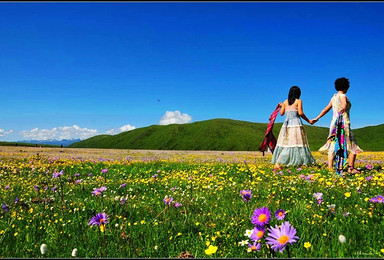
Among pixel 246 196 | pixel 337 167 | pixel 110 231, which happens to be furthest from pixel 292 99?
pixel 110 231

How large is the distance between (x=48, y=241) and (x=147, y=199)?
9.49 ft

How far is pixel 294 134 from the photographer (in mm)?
13914

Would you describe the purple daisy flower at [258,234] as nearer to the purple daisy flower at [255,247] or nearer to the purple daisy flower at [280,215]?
the purple daisy flower at [255,247]

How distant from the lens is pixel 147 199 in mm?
6680

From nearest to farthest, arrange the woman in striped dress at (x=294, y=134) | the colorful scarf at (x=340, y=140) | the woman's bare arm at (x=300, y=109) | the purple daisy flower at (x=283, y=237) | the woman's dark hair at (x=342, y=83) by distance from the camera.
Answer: the purple daisy flower at (x=283, y=237) < the colorful scarf at (x=340, y=140) < the woman's dark hair at (x=342, y=83) < the woman's bare arm at (x=300, y=109) < the woman in striped dress at (x=294, y=134)

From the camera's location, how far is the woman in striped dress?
44.9 ft

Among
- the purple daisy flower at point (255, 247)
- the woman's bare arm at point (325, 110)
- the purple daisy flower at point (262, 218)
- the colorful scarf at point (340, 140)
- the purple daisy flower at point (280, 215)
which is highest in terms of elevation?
the woman's bare arm at point (325, 110)

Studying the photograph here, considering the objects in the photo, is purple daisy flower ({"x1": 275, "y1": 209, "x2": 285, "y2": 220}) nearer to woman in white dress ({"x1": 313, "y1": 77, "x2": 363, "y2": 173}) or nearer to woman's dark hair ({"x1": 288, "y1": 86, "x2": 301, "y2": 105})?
woman in white dress ({"x1": 313, "y1": 77, "x2": 363, "y2": 173})

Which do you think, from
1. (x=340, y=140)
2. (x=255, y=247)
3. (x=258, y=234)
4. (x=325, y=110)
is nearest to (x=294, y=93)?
(x=325, y=110)

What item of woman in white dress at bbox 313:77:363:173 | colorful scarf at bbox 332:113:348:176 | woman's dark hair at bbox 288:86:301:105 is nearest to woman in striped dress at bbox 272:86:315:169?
woman's dark hair at bbox 288:86:301:105

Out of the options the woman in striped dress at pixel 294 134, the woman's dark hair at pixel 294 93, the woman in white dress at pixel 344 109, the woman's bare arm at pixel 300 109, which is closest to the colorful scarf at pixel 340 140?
the woman in white dress at pixel 344 109

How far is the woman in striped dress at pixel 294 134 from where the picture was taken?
13.7 metres

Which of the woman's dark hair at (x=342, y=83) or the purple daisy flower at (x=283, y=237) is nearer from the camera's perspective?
the purple daisy flower at (x=283, y=237)

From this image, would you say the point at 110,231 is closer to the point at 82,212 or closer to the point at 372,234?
the point at 82,212
